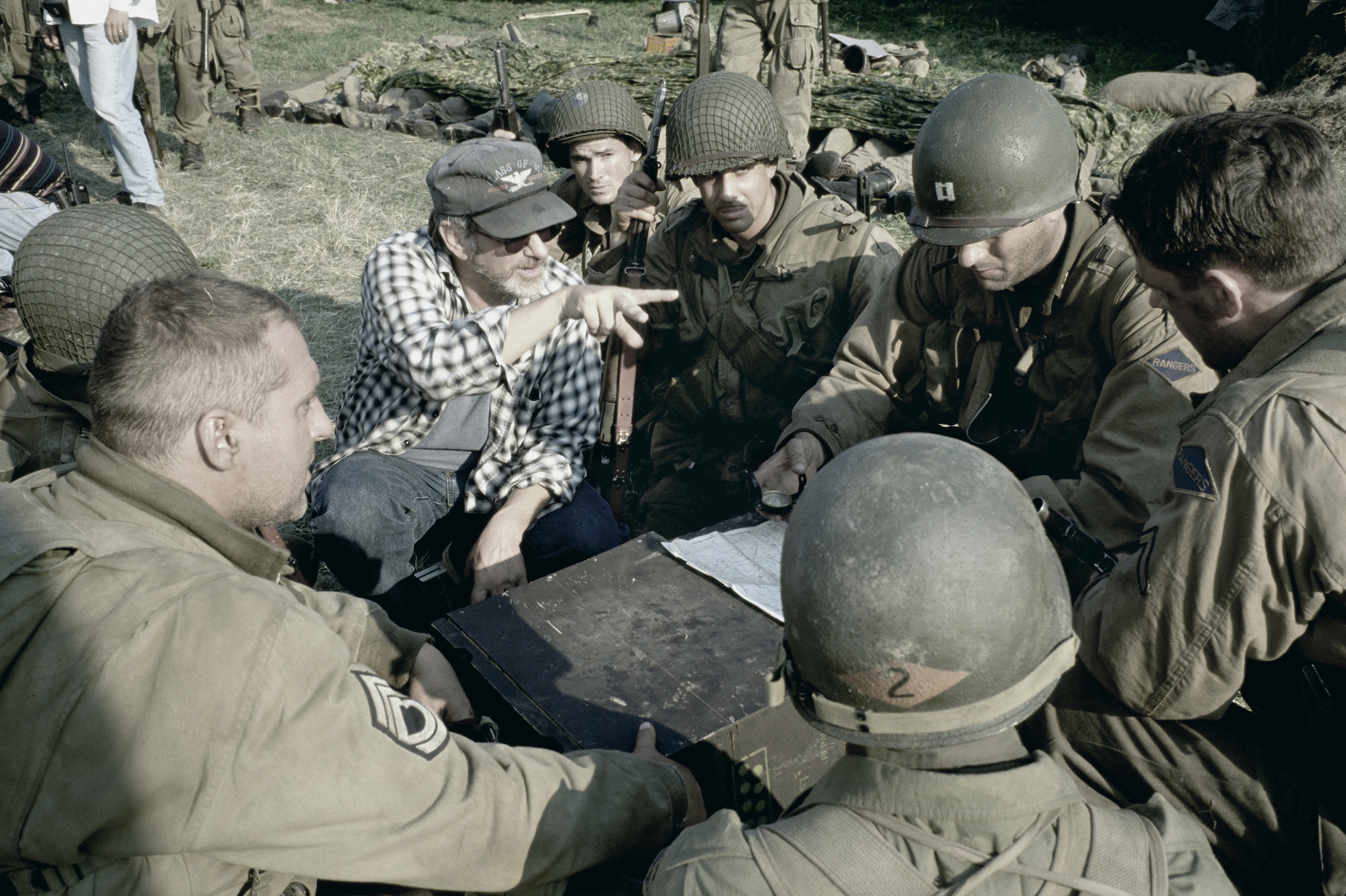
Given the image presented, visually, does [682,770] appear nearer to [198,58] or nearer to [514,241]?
[514,241]

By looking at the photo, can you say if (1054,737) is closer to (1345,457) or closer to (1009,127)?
(1345,457)

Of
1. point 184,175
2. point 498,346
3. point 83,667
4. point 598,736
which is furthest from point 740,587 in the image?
point 184,175

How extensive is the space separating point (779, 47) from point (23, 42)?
8.85m

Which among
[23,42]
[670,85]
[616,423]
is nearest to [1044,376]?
[616,423]

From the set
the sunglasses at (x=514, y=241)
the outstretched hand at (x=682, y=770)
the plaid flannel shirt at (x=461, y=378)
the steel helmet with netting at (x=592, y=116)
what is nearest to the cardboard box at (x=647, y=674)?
the outstretched hand at (x=682, y=770)

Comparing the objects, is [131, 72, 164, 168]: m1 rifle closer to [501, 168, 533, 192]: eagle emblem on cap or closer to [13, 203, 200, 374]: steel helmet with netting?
[13, 203, 200, 374]: steel helmet with netting

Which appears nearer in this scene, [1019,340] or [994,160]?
[994,160]

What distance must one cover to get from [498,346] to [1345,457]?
2481 millimetres

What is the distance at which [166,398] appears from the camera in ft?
6.89

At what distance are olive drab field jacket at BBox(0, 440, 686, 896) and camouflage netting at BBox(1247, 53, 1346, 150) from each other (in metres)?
10.6

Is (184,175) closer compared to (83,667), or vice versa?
(83,667)

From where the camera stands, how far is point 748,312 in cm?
463

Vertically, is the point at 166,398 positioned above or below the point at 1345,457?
above

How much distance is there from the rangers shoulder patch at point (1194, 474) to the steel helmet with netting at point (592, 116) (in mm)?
3820
